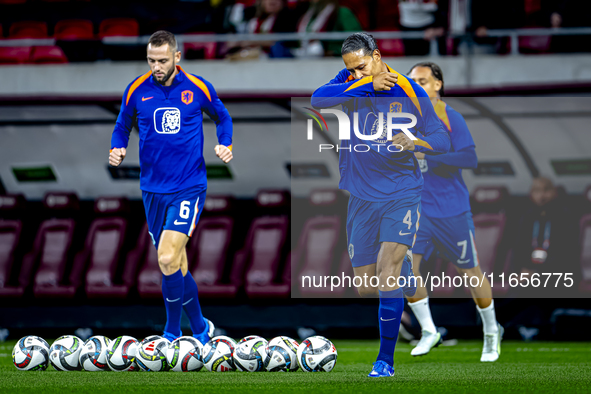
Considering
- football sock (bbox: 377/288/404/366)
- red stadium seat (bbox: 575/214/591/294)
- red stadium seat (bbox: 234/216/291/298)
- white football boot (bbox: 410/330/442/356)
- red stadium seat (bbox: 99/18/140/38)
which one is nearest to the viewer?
football sock (bbox: 377/288/404/366)

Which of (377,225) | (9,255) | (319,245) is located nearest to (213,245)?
(319,245)

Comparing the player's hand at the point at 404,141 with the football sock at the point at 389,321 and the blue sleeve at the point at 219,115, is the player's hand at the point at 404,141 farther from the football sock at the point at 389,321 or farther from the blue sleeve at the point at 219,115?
the blue sleeve at the point at 219,115

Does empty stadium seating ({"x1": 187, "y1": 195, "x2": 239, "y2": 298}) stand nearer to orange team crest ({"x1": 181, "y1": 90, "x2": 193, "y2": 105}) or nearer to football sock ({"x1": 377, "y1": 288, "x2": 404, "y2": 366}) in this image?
orange team crest ({"x1": 181, "y1": 90, "x2": 193, "y2": 105})

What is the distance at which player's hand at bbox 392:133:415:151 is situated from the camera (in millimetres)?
4316

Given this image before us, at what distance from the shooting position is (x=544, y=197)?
8758mm

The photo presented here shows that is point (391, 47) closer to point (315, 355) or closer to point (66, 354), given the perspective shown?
point (315, 355)

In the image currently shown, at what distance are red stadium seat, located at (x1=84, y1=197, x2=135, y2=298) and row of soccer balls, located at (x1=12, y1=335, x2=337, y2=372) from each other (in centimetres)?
441

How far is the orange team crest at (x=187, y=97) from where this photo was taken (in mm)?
5230

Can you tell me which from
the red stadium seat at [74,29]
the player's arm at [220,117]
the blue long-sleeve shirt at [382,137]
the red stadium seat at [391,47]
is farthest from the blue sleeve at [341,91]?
the red stadium seat at [74,29]

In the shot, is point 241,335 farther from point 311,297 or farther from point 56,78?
point 56,78

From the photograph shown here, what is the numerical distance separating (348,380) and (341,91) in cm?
163

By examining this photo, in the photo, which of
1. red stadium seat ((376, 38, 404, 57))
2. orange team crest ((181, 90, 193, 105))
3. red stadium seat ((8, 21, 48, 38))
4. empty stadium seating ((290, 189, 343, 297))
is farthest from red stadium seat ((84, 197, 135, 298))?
orange team crest ((181, 90, 193, 105))

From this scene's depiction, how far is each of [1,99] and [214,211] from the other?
9.03ft

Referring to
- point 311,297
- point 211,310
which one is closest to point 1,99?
point 211,310
